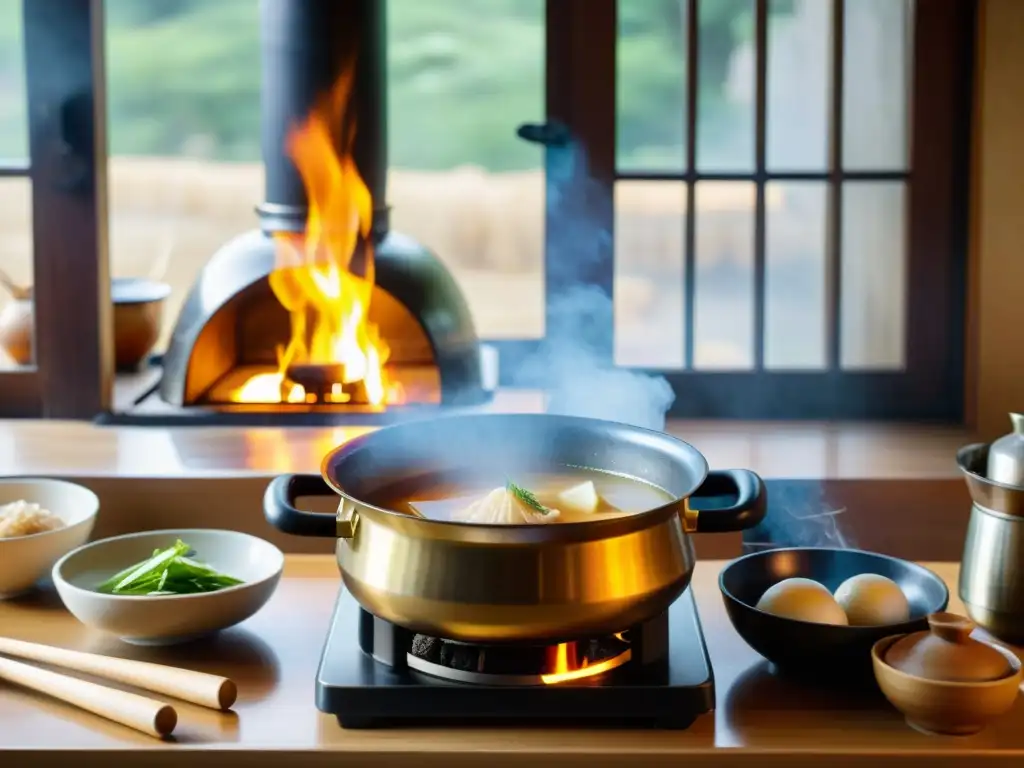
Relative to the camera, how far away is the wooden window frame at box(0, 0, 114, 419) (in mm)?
2928

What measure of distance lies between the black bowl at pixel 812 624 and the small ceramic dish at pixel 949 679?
0.06 metres

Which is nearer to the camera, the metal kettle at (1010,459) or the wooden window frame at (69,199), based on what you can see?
the metal kettle at (1010,459)

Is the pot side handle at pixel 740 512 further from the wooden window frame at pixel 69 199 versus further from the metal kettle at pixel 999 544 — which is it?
the wooden window frame at pixel 69 199

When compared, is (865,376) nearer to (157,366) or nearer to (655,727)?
(157,366)

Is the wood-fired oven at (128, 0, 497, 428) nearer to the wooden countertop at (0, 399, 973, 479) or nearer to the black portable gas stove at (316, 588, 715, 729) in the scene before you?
the wooden countertop at (0, 399, 973, 479)

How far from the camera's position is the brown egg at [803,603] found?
151cm

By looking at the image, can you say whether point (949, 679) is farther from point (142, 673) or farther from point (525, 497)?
point (142, 673)

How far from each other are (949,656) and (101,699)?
841 mm

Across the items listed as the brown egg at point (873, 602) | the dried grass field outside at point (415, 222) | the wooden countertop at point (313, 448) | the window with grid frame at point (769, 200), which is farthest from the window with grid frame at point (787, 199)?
the brown egg at point (873, 602)

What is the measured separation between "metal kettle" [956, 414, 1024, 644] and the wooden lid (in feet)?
0.61

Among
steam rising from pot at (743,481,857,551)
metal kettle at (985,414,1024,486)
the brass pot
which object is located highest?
metal kettle at (985,414,1024,486)

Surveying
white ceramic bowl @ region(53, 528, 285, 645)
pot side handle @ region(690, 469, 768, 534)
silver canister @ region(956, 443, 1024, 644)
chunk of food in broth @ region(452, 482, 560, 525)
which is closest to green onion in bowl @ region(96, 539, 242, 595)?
white ceramic bowl @ region(53, 528, 285, 645)

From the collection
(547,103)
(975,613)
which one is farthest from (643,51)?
(975,613)

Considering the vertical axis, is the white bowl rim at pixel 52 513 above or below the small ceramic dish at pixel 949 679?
above
